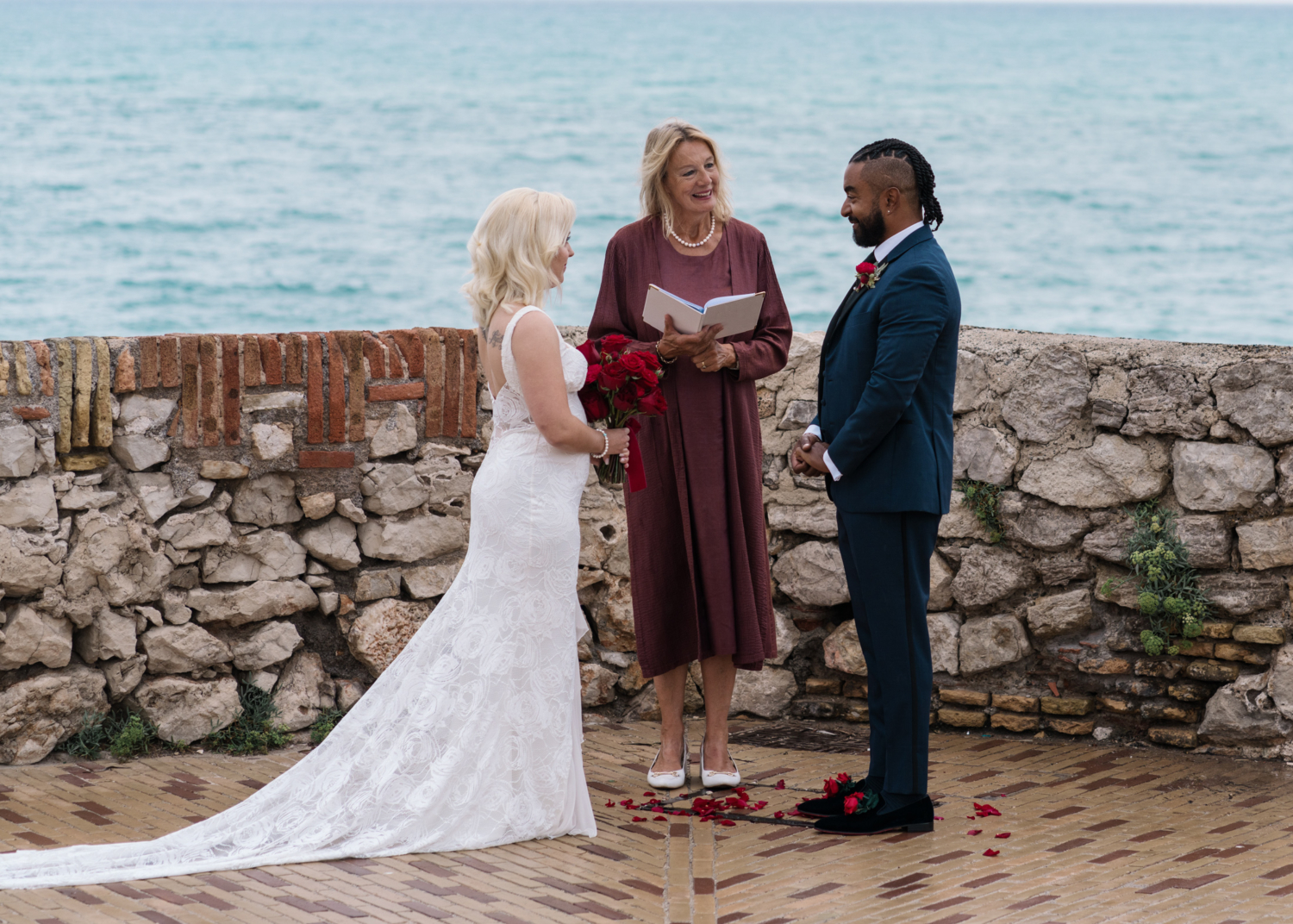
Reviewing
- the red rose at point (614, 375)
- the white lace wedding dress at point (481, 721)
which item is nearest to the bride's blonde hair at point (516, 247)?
the white lace wedding dress at point (481, 721)

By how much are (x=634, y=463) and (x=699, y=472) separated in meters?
0.22

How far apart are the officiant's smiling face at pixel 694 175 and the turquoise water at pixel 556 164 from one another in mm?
26740

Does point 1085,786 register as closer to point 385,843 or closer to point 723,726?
point 723,726

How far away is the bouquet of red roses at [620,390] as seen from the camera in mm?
3891

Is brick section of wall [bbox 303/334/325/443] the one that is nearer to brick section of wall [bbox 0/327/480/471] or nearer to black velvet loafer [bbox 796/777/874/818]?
brick section of wall [bbox 0/327/480/471]

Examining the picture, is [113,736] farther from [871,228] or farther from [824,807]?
[871,228]

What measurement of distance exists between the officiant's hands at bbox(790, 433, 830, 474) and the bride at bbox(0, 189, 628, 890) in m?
0.55

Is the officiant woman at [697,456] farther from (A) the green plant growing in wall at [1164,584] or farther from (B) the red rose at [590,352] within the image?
(A) the green plant growing in wall at [1164,584]

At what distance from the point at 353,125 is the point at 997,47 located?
40062 millimetres

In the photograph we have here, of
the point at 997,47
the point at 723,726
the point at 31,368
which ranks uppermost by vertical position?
the point at 997,47

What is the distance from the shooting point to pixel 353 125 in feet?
153

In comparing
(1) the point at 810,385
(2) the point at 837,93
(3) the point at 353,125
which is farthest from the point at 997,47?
(1) the point at 810,385

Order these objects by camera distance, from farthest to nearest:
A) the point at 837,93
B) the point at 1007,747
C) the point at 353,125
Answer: the point at 837,93 < the point at 353,125 < the point at 1007,747

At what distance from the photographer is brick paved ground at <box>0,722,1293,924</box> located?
10.5ft
